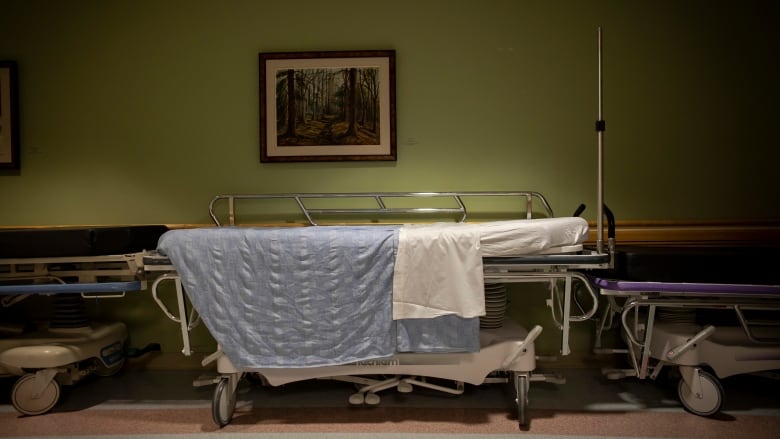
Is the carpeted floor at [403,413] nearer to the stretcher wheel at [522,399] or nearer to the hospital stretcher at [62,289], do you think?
the stretcher wheel at [522,399]

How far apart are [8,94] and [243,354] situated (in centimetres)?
238

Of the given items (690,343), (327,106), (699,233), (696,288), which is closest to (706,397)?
(690,343)

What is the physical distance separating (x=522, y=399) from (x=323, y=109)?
6.40 feet

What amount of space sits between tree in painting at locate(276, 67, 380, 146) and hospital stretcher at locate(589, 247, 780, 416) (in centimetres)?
156

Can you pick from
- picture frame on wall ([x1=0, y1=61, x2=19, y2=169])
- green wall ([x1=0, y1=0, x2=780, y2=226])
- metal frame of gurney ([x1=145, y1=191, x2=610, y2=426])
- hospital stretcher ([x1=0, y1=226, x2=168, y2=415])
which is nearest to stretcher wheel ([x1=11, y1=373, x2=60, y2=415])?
hospital stretcher ([x1=0, y1=226, x2=168, y2=415])

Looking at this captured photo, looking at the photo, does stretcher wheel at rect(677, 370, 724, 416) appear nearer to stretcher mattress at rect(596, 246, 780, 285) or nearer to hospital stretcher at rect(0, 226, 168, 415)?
stretcher mattress at rect(596, 246, 780, 285)

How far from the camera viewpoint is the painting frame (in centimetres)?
271

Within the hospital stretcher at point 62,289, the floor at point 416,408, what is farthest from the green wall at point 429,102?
the floor at point 416,408

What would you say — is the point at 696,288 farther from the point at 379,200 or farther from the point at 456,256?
the point at 379,200

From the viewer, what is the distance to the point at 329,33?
2.71 metres

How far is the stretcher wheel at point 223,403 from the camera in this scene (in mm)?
1955

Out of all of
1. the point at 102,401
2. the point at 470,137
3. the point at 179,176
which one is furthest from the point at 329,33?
the point at 102,401

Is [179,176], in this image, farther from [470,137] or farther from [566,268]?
[566,268]

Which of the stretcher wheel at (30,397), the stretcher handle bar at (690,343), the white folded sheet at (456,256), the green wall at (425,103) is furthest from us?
the green wall at (425,103)
